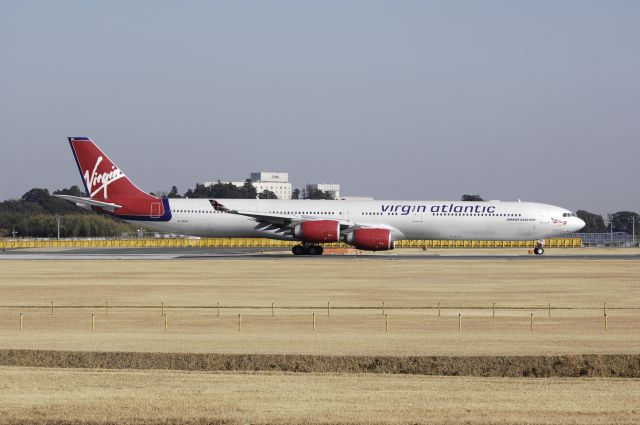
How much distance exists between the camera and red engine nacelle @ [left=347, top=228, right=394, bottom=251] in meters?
73.6

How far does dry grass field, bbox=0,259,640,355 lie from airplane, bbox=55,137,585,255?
30.2 feet

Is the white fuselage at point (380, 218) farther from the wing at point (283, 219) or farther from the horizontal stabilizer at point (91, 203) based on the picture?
the horizontal stabilizer at point (91, 203)

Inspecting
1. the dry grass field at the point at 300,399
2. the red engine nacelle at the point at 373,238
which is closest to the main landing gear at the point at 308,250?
the red engine nacelle at the point at 373,238

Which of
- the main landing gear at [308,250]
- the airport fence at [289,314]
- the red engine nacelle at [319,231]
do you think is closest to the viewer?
the airport fence at [289,314]

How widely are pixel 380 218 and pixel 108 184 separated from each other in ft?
72.0

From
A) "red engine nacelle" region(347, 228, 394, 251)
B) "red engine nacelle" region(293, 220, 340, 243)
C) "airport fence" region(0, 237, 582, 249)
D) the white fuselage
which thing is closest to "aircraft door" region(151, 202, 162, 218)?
the white fuselage

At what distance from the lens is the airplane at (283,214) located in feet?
257

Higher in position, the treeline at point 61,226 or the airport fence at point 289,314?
the treeline at point 61,226

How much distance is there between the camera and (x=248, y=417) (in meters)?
19.4

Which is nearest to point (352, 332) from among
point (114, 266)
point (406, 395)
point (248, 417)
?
point (406, 395)

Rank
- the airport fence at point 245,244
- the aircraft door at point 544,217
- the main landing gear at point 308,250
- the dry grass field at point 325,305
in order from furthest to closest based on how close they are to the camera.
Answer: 1. the airport fence at point 245,244
2. the aircraft door at point 544,217
3. the main landing gear at point 308,250
4. the dry grass field at point 325,305

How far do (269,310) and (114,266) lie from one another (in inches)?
1151

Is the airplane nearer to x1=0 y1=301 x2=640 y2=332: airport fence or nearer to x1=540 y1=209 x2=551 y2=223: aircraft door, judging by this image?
x1=540 y1=209 x2=551 y2=223: aircraft door

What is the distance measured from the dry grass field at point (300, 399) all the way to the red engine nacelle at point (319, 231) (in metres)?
49.1
